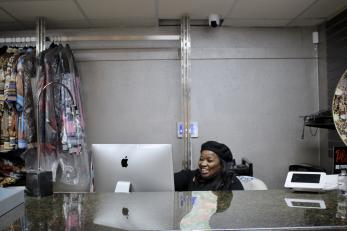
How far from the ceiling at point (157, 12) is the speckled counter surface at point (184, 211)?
1.83 metres

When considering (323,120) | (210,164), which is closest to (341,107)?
(323,120)

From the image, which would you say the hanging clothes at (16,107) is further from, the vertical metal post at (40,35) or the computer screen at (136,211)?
the computer screen at (136,211)

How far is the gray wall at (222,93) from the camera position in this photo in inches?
136

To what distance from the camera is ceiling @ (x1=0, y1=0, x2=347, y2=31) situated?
281 cm

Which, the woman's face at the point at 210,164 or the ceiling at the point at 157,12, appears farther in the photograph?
the ceiling at the point at 157,12

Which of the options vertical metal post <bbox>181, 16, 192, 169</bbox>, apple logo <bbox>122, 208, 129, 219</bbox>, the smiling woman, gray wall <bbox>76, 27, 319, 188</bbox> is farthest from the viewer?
gray wall <bbox>76, 27, 319, 188</bbox>

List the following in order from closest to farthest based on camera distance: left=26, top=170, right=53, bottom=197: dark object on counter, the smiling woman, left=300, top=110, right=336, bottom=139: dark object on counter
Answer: left=26, top=170, right=53, bottom=197: dark object on counter, the smiling woman, left=300, top=110, right=336, bottom=139: dark object on counter

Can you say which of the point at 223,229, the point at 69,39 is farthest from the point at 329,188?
A: the point at 69,39

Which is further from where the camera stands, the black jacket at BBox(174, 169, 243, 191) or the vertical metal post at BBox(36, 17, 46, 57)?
the vertical metal post at BBox(36, 17, 46, 57)

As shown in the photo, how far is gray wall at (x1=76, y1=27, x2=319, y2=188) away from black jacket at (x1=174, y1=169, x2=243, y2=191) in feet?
2.83

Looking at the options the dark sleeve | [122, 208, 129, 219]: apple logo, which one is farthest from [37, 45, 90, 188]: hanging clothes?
[122, 208, 129, 219]: apple logo

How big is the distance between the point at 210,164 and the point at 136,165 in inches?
31.9

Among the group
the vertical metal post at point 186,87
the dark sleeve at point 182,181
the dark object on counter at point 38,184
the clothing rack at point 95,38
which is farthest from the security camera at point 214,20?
the dark object on counter at point 38,184

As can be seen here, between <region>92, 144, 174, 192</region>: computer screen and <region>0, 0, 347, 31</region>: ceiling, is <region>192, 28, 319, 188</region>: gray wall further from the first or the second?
<region>92, 144, 174, 192</region>: computer screen
